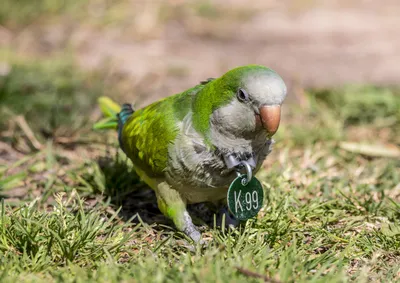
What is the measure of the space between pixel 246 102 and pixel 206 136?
32 cm

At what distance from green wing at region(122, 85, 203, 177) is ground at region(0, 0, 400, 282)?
345mm

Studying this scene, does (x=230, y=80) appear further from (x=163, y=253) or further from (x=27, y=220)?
(x=27, y=220)

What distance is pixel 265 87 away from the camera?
2801mm

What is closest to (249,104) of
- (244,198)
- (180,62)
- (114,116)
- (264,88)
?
(264,88)

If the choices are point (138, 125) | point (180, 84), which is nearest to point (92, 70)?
point (180, 84)

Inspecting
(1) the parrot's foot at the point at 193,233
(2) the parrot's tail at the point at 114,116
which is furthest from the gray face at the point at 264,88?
(2) the parrot's tail at the point at 114,116

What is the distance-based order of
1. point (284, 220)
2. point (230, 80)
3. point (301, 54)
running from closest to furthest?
point (230, 80)
point (284, 220)
point (301, 54)

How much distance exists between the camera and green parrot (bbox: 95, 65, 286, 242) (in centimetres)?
284

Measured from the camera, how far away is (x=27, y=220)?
2.96m

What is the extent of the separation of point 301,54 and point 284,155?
11.2 ft

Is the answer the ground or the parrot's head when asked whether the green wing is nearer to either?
the parrot's head

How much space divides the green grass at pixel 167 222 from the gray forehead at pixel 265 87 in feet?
2.45

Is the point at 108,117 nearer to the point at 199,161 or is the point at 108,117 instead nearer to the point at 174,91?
the point at 199,161

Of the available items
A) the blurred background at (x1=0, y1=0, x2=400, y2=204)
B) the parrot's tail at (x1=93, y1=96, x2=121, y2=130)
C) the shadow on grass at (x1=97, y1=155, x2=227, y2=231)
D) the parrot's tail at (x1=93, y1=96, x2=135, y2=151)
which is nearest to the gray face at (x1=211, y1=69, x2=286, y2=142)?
the shadow on grass at (x1=97, y1=155, x2=227, y2=231)
